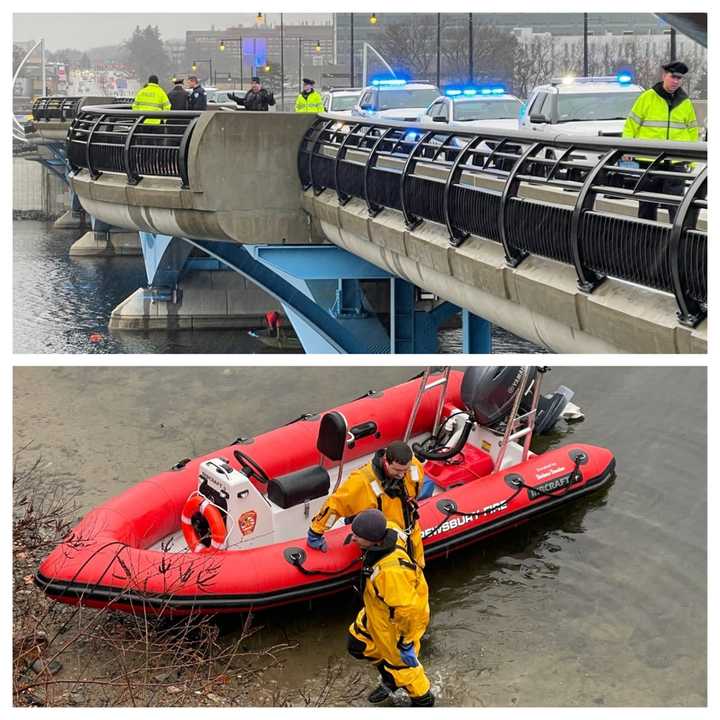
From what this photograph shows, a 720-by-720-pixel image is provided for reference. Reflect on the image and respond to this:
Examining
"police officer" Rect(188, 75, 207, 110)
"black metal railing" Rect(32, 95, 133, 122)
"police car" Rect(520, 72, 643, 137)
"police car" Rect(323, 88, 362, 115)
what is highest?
"black metal railing" Rect(32, 95, 133, 122)

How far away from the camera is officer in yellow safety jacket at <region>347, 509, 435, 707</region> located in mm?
6723

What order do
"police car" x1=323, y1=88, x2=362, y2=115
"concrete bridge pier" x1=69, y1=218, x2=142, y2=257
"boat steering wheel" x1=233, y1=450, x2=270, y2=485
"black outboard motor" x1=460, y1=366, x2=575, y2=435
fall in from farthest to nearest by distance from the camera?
1. "concrete bridge pier" x1=69, y1=218, x2=142, y2=257
2. "police car" x1=323, y1=88, x2=362, y2=115
3. "black outboard motor" x1=460, y1=366, x2=575, y2=435
4. "boat steering wheel" x1=233, y1=450, x2=270, y2=485

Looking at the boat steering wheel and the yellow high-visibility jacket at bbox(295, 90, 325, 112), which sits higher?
the yellow high-visibility jacket at bbox(295, 90, 325, 112)

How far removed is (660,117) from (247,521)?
15.7 ft

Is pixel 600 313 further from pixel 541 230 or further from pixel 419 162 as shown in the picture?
pixel 419 162

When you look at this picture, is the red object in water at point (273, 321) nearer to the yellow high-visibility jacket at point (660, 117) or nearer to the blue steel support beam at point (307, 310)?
the blue steel support beam at point (307, 310)

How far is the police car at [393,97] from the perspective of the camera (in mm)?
20766

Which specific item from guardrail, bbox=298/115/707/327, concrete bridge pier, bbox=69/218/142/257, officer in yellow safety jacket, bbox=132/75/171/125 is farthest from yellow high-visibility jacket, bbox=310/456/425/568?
concrete bridge pier, bbox=69/218/142/257

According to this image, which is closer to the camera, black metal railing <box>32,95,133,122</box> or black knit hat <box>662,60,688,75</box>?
black knit hat <box>662,60,688,75</box>

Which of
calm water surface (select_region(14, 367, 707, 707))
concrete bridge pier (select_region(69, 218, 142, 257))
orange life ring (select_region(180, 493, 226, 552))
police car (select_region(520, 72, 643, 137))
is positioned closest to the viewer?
calm water surface (select_region(14, 367, 707, 707))

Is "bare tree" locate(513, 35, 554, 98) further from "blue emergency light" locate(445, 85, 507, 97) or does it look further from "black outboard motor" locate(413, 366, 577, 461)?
"black outboard motor" locate(413, 366, 577, 461)

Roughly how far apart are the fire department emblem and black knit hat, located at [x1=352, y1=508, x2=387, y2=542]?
8.29 feet

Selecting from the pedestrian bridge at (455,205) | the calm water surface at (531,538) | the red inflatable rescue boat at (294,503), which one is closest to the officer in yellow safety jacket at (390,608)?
the calm water surface at (531,538)
